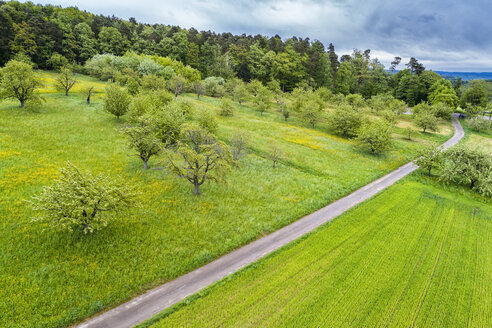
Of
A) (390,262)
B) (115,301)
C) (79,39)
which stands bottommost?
(115,301)

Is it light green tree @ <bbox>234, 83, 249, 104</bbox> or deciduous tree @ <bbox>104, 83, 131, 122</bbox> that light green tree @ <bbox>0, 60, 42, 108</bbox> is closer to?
deciduous tree @ <bbox>104, 83, 131, 122</bbox>

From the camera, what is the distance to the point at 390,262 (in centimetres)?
1803

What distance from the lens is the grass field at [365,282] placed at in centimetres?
1353

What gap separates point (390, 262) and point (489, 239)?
1243 centimetres

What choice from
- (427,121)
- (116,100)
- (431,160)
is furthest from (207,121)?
(427,121)

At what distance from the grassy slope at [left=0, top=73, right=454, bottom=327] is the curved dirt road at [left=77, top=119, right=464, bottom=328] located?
22.7 inches

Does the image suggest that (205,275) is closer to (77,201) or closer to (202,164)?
(77,201)

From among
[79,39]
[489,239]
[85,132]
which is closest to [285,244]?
[489,239]

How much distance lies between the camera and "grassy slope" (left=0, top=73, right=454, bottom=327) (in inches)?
539

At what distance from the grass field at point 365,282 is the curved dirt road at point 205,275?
786 millimetres

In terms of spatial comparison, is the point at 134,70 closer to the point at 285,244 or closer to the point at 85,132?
the point at 85,132

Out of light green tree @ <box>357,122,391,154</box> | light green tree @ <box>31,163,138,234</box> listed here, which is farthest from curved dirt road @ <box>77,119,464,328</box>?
light green tree @ <box>357,122,391,154</box>

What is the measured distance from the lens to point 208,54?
359ft

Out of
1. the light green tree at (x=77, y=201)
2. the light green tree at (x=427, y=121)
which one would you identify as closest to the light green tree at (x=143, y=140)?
the light green tree at (x=77, y=201)
